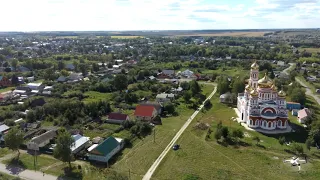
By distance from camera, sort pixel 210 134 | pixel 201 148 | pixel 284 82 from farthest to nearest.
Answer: pixel 284 82, pixel 210 134, pixel 201 148

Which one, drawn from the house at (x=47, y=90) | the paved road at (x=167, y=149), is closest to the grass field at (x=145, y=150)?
the paved road at (x=167, y=149)

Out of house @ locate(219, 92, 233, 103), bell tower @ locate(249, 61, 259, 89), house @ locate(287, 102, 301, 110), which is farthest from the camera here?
house @ locate(219, 92, 233, 103)

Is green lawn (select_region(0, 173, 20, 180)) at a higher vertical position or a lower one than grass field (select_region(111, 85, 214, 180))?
higher

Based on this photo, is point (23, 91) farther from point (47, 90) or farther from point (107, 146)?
point (107, 146)

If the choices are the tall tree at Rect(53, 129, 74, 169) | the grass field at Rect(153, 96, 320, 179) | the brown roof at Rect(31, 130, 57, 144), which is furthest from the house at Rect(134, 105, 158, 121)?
the tall tree at Rect(53, 129, 74, 169)

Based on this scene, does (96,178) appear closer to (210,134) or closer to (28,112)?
(210,134)

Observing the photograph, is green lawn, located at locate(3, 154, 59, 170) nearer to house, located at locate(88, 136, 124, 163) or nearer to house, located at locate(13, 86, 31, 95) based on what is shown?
house, located at locate(88, 136, 124, 163)

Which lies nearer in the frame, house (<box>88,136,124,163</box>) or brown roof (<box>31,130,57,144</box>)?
house (<box>88,136,124,163</box>)

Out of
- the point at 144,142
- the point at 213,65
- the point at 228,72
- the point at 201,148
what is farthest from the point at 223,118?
the point at 213,65
